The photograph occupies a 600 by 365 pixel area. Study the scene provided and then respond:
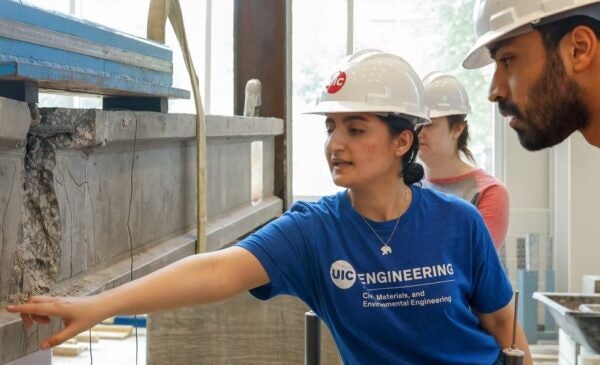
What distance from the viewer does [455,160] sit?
143 inches

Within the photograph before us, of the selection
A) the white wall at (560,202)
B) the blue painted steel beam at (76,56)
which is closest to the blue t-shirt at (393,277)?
the blue painted steel beam at (76,56)

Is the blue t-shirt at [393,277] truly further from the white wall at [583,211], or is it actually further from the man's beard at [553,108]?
the white wall at [583,211]

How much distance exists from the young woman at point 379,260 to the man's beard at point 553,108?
757 mm

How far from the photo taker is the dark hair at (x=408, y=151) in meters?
2.73

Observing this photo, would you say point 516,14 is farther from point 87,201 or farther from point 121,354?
point 121,354

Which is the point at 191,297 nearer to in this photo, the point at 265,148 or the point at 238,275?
the point at 238,275

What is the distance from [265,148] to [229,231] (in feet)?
3.87

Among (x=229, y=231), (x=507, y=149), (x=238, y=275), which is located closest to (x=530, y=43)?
(x=238, y=275)

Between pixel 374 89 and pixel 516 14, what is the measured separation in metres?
0.83

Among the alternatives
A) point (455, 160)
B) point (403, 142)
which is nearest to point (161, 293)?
point (403, 142)

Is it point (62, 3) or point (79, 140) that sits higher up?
point (62, 3)

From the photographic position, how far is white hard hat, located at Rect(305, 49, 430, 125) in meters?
2.70

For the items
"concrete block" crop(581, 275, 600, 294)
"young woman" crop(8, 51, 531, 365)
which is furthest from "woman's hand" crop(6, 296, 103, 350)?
"concrete block" crop(581, 275, 600, 294)

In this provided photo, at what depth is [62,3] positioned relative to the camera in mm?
9055
